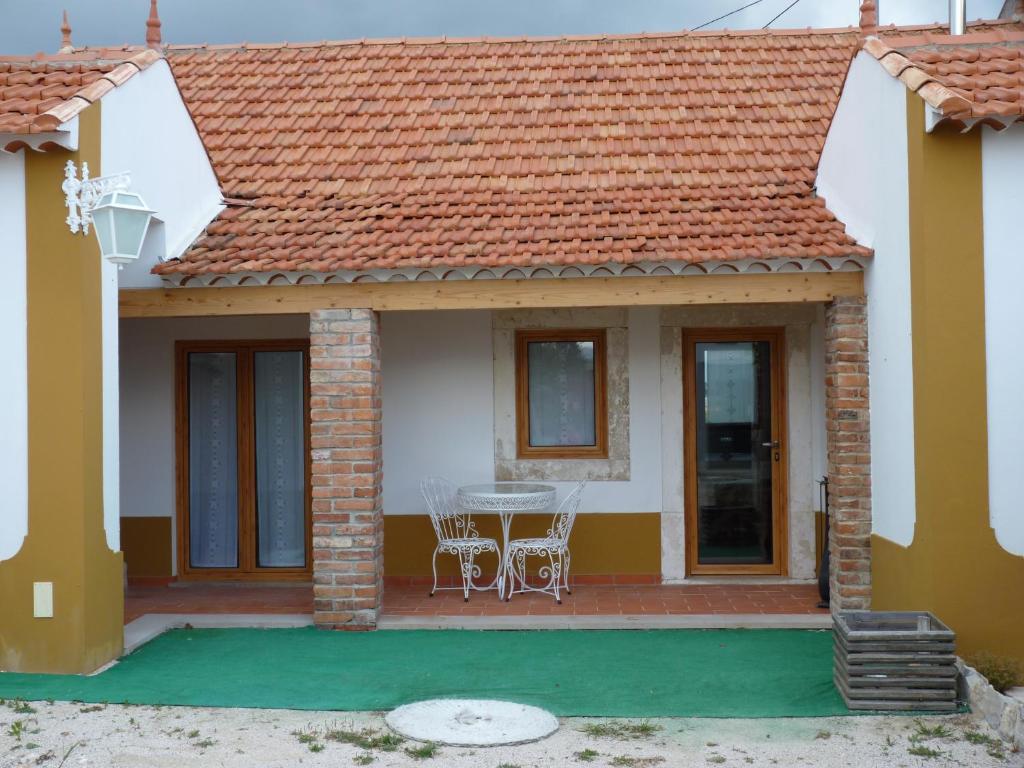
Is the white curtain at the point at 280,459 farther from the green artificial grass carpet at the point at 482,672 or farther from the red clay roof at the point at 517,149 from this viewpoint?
the green artificial grass carpet at the point at 482,672

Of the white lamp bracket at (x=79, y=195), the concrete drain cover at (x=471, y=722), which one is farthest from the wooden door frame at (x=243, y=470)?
the concrete drain cover at (x=471, y=722)

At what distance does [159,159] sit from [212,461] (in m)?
3.23

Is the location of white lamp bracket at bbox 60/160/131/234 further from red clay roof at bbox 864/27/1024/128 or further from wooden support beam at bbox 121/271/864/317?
red clay roof at bbox 864/27/1024/128

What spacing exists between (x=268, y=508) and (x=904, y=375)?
5.97 metres

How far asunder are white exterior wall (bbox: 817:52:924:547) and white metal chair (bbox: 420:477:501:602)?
3.35 metres

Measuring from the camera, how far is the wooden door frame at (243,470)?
10.2 m

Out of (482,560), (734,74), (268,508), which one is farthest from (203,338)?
(734,74)

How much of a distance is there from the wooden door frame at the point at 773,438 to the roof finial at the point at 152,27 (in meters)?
6.46

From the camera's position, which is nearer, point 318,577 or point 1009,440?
point 1009,440

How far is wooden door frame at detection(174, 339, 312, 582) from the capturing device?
1025 centimetres

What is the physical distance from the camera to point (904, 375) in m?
7.30

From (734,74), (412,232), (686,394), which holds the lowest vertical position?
(686,394)

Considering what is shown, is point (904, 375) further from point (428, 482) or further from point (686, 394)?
point (428, 482)

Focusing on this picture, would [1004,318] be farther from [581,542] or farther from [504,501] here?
[581,542]
